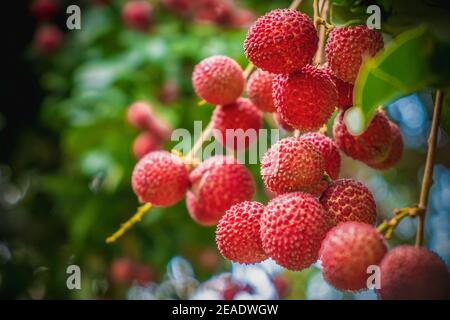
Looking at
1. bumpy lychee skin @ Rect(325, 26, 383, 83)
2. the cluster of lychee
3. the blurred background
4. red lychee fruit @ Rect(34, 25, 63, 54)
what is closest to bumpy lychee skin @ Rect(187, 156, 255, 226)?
the cluster of lychee

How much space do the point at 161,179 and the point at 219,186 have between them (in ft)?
0.29

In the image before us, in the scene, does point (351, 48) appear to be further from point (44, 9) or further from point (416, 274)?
point (44, 9)

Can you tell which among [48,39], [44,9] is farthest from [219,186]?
[44,9]

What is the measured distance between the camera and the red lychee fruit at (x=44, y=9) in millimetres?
2213

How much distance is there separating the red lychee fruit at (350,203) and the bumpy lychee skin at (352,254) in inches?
1.9

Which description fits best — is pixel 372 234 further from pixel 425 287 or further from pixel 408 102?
pixel 408 102

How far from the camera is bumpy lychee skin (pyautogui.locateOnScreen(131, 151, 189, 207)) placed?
0.80m

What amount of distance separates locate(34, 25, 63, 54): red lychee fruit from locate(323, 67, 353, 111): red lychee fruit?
1633mm

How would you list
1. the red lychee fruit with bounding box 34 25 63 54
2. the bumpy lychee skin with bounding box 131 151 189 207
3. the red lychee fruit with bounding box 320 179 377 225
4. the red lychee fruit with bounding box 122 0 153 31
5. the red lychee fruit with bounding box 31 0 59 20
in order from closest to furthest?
the red lychee fruit with bounding box 320 179 377 225 → the bumpy lychee skin with bounding box 131 151 189 207 → the red lychee fruit with bounding box 122 0 153 31 → the red lychee fruit with bounding box 34 25 63 54 → the red lychee fruit with bounding box 31 0 59 20

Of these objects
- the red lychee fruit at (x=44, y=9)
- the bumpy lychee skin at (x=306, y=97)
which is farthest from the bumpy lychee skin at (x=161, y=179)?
the red lychee fruit at (x=44, y=9)

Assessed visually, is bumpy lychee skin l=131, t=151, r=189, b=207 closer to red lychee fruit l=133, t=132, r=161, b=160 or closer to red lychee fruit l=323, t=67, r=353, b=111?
red lychee fruit l=323, t=67, r=353, b=111
